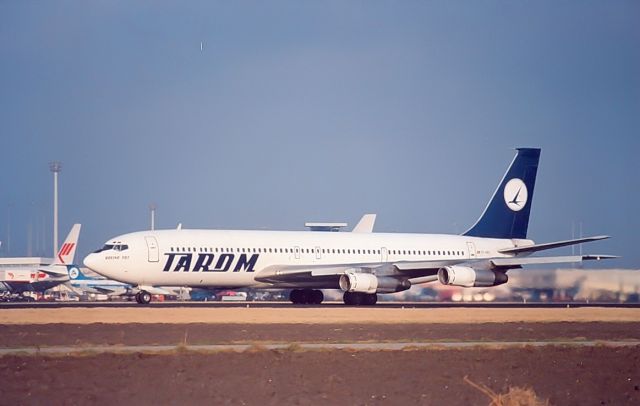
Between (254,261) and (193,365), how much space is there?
107 ft

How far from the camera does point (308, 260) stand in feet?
191

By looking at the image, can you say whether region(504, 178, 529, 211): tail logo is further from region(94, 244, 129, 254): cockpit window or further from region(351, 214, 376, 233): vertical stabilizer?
region(94, 244, 129, 254): cockpit window

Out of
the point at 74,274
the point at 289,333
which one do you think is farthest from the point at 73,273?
the point at 289,333

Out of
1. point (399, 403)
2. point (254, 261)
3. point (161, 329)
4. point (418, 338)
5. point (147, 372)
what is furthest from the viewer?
point (254, 261)

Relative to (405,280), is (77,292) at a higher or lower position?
lower

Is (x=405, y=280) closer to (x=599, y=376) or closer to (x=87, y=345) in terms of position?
(x=87, y=345)

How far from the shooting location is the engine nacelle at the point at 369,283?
180 ft

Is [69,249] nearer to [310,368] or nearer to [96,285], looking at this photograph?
[96,285]

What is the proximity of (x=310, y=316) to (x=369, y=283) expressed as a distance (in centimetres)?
1097

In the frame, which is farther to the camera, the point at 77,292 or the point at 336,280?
the point at 77,292

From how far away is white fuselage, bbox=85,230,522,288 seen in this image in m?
53.9

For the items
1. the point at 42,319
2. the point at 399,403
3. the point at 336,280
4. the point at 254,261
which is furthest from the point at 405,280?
the point at 399,403

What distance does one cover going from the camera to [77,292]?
10544cm

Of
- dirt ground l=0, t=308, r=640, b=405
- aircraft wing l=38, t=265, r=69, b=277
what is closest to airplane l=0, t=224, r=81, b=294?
aircraft wing l=38, t=265, r=69, b=277
